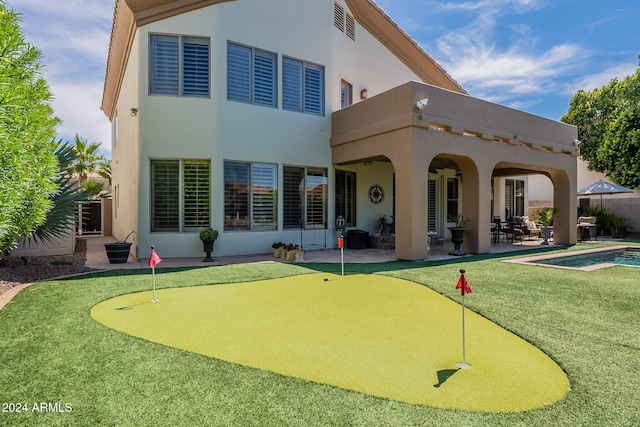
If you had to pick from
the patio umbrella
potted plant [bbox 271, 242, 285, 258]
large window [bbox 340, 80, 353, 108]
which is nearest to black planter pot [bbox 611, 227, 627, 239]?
the patio umbrella

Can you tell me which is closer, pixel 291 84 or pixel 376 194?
pixel 291 84

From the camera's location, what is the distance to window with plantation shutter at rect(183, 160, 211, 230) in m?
11.4

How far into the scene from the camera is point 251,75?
12109 mm

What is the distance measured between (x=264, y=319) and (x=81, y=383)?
2.38m

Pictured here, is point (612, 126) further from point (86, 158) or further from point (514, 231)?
point (86, 158)

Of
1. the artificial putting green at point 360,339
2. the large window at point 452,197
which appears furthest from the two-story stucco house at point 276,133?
the artificial putting green at point 360,339

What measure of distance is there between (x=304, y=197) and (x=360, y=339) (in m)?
9.16

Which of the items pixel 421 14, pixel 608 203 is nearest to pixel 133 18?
pixel 421 14

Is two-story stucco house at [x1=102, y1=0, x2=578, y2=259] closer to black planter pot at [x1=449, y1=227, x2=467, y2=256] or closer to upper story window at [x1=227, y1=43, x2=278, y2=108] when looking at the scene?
upper story window at [x1=227, y1=43, x2=278, y2=108]

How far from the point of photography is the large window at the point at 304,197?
1288cm

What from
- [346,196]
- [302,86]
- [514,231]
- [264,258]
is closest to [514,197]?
[514,231]

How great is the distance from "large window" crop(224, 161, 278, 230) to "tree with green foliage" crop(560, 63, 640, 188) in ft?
84.7

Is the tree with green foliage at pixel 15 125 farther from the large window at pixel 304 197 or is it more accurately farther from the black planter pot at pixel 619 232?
the black planter pot at pixel 619 232

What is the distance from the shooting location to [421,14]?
1418 cm
